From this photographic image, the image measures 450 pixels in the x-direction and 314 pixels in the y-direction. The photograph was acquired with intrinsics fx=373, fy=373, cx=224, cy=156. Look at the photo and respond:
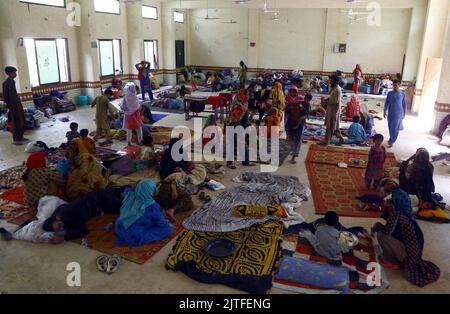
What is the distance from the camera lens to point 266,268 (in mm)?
3941

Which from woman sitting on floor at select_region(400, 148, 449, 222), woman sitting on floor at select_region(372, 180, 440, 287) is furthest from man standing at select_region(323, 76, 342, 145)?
woman sitting on floor at select_region(372, 180, 440, 287)

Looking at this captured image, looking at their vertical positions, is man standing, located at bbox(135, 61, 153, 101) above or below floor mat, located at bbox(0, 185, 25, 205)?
above

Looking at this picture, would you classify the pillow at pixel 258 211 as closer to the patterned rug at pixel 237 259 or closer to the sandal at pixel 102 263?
the patterned rug at pixel 237 259

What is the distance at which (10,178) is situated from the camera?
639 centimetres

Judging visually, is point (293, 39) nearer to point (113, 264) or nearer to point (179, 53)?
point (179, 53)

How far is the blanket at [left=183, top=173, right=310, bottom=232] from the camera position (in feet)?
16.0

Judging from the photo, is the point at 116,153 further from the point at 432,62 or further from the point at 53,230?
the point at 432,62

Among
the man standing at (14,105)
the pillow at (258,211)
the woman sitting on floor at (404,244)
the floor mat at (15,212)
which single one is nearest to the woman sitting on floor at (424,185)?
the woman sitting on floor at (404,244)

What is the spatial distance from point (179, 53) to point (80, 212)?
16.8 meters

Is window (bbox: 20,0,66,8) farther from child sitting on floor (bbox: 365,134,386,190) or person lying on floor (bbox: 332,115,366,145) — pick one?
child sitting on floor (bbox: 365,134,386,190)

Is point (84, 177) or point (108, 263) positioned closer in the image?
point (108, 263)

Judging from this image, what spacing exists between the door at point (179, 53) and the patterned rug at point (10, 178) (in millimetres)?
14282

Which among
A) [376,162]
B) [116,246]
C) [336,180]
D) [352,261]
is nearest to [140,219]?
[116,246]

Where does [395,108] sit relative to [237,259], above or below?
above
